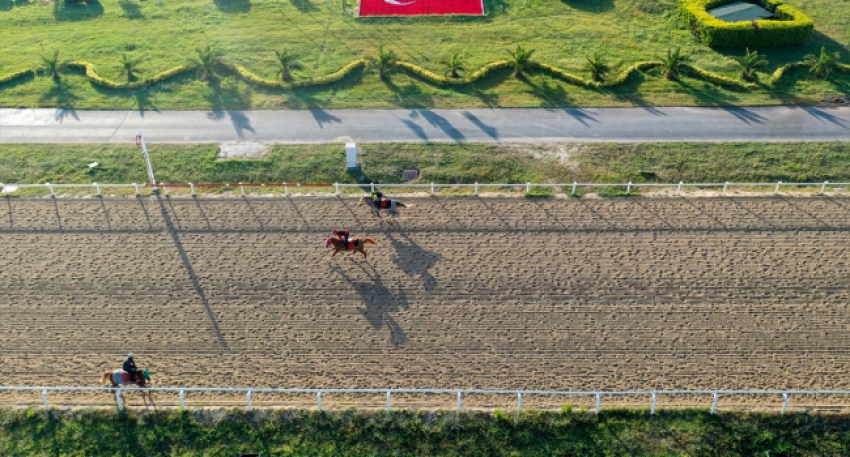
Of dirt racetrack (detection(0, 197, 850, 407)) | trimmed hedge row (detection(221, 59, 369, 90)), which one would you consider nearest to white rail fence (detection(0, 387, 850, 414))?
dirt racetrack (detection(0, 197, 850, 407))

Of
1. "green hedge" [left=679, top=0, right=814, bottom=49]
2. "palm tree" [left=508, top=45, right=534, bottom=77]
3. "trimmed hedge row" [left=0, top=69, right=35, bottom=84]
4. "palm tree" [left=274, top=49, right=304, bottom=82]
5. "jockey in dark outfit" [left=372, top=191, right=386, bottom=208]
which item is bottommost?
"trimmed hedge row" [left=0, top=69, right=35, bottom=84]

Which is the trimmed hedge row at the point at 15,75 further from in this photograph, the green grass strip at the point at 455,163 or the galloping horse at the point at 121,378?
the galloping horse at the point at 121,378

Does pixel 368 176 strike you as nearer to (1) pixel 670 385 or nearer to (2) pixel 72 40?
(1) pixel 670 385

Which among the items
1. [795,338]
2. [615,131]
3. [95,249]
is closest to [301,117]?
[95,249]

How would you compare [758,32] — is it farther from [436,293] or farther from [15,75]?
[15,75]

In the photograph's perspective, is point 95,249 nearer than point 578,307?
No

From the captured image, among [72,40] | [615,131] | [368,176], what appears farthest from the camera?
[72,40]

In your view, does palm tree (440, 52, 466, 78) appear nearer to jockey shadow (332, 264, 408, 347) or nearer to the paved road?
the paved road

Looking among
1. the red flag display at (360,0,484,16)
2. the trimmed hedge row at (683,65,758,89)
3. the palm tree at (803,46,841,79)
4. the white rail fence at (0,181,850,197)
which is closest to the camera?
the white rail fence at (0,181,850,197)
